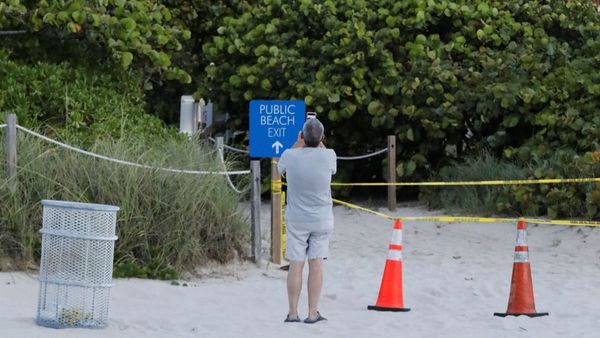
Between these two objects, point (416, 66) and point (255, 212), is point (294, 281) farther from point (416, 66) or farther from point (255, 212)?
point (416, 66)

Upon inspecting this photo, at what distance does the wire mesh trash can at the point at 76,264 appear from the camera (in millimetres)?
8859

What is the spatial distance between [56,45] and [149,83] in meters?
1.75

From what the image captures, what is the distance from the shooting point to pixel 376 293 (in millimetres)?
11938

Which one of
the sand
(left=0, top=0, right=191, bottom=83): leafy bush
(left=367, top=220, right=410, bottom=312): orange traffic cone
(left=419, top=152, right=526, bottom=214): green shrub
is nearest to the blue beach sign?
the sand

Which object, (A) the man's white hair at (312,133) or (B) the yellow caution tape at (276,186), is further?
(B) the yellow caution tape at (276,186)

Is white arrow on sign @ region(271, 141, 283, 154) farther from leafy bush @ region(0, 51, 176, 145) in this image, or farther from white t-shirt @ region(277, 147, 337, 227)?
white t-shirt @ region(277, 147, 337, 227)

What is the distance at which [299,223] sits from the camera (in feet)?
31.5

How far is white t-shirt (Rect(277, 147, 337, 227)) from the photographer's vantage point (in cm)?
957

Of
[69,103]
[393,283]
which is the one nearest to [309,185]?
[393,283]

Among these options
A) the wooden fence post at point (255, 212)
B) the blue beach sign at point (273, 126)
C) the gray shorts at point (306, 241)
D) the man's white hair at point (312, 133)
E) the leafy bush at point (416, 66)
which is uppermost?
the leafy bush at point (416, 66)

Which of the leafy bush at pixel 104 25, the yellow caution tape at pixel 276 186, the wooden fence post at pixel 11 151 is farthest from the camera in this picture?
the leafy bush at pixel 104 25

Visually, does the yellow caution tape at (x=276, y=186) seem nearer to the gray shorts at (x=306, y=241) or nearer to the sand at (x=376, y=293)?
the sand at (x=376, y=293)

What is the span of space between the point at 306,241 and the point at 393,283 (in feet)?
4.40

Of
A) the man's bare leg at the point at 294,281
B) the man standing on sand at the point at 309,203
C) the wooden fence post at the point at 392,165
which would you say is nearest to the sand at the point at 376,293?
the man's bare leg at the point at 294,281
